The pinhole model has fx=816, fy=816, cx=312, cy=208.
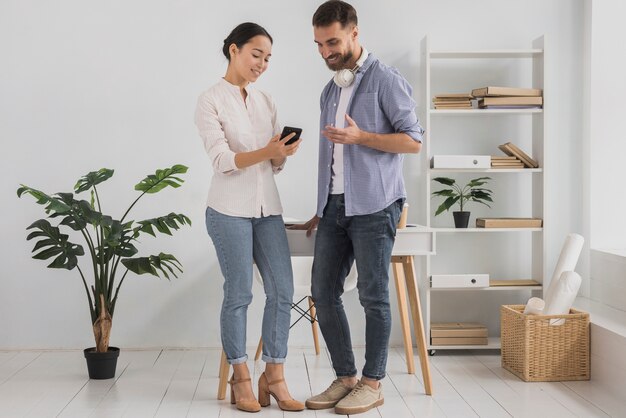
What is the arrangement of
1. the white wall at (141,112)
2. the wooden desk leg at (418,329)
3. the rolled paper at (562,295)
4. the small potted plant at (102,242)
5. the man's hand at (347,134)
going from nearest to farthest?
the man's hand at (347,134) < the wooden desk leg at (418,329) < the small potted plant at (102,242) < the rolled paper at (562,295) < the white wall at (141,112)

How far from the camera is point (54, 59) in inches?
167

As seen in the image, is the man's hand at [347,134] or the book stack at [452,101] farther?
the book stack at [452,101]

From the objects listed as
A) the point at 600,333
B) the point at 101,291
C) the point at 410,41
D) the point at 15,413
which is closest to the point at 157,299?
the point at 101,291

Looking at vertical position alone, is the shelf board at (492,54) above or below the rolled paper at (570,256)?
above

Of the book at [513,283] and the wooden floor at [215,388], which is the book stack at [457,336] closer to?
the wooden floor at [215,388]

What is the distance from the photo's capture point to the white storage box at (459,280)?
407 centimetres

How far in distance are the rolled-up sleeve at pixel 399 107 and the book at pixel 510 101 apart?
1262 mm

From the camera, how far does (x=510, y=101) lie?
4086mm

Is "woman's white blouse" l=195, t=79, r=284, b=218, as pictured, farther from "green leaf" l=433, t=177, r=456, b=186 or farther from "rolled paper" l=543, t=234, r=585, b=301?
"rolled paper" l=543, t=234, r=585, b=301

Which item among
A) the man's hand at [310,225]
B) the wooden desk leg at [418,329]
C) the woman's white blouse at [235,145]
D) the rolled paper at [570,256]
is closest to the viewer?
the woman's white blouse at [235,145]

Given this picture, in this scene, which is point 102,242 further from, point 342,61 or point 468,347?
point 468,347

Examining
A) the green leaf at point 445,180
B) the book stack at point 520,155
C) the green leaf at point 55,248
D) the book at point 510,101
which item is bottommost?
the green leaf at point 55,248

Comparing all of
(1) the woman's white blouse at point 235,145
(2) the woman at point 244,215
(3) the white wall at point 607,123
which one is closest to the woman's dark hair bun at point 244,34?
(2) the woman at point 244,215

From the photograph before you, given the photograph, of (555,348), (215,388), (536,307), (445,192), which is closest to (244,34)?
(215,388)
